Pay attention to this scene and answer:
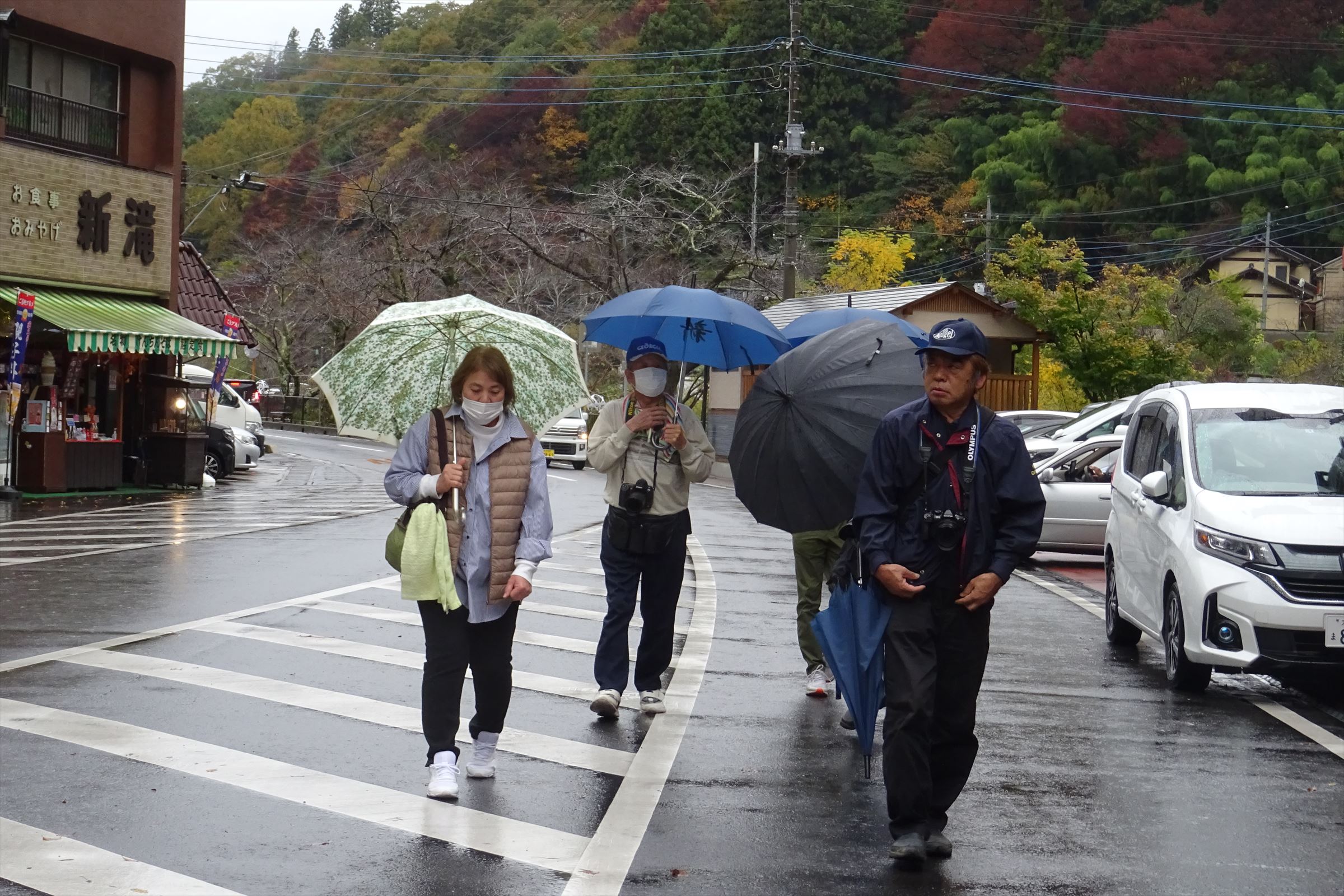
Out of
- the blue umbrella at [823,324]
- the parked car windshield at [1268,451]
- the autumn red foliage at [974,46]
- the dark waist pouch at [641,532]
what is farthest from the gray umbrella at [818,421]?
the autumn red foliage at [974,46]

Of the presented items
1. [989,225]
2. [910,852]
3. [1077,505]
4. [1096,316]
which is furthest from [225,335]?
[989,225]

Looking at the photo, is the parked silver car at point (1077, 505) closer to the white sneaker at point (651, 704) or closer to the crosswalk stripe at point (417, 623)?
the crosswalk stripe at point (417, 623)

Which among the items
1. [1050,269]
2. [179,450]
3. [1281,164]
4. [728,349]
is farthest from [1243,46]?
[728,349]

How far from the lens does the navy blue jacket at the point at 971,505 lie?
5453mm

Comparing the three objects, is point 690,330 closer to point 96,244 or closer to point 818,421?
point 818,421

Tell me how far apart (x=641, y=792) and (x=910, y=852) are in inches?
54.4

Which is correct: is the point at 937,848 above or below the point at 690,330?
below

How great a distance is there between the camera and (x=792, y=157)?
40.0 m

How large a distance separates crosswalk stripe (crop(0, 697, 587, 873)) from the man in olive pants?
114 inches

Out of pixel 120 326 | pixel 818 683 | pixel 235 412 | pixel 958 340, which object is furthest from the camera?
pixel 235 412

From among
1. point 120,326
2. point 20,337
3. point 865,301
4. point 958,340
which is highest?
point 865,301

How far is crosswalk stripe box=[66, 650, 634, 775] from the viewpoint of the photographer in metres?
6.95

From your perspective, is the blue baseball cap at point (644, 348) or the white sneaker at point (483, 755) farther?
the blue baseball cap at point (644, 348)

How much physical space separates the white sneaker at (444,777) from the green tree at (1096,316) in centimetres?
3152
